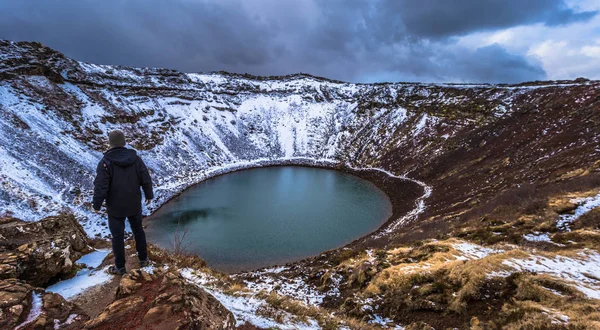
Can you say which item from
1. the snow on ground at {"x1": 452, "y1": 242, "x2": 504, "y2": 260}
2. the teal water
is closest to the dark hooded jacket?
the snow on ground at {"x1": 452, "y1": 242, "x2": 504, "y2": 260}

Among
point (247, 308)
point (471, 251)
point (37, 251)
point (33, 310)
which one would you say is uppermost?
point (37, 251)

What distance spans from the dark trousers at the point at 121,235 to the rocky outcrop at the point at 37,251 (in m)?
1.45

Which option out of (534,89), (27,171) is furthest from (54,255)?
(534,89)

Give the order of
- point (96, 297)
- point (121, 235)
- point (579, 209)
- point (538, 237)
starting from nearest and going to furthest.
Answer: point (96, 297) → point (121, 235) → point (538, 237) → point (579, 209)

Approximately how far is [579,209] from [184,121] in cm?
7687

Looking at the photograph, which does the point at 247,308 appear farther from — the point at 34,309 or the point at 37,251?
the point at 37,251

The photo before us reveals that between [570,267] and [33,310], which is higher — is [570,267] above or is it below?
below

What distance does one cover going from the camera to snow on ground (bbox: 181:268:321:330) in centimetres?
612

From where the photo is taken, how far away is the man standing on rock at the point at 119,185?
6.50 metres

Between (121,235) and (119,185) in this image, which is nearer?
(119,185)

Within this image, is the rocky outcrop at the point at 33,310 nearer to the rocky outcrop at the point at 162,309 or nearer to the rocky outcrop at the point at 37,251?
the rocky outcrop at the point at 162,309

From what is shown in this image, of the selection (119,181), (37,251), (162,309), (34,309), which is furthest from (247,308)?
(37,251)

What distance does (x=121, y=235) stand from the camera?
6992mm

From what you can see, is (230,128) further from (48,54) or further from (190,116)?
(48,54)
